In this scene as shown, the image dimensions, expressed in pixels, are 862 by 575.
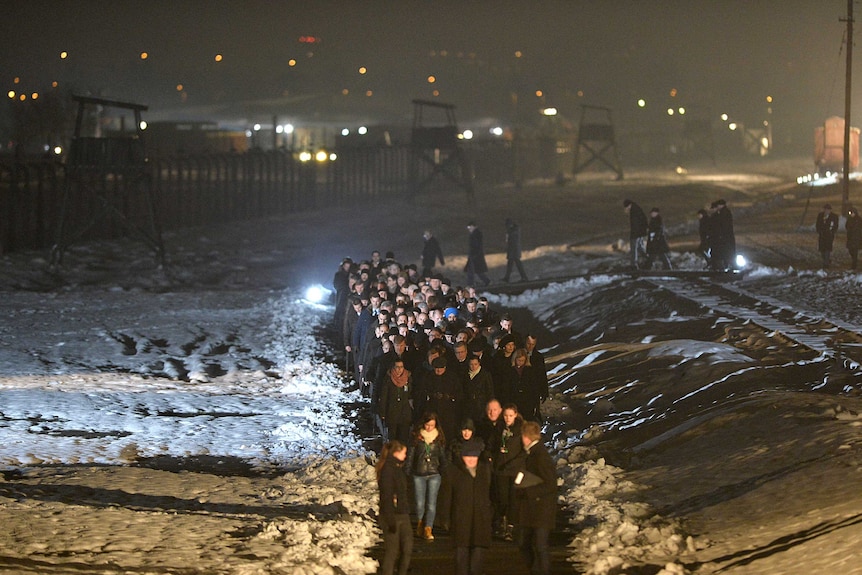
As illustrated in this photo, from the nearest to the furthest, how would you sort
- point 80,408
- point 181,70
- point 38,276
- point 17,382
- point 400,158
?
point 80,408
point 17,382
point 38,276
point 400,158
point 181,70

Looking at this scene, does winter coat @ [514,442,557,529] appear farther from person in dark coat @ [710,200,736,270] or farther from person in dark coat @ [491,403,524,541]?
person in dark coat @ [710,200,736,270]

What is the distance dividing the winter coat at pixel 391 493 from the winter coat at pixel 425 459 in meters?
0.59

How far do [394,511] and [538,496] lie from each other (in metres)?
1.08

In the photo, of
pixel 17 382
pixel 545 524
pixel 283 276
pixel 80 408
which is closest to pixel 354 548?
pixel 545 524

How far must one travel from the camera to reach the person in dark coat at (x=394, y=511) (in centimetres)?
824

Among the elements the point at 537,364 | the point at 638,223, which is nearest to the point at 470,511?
the point at 537,364

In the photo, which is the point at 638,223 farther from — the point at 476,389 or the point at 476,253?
the point at 476,389

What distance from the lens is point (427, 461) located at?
354 inches

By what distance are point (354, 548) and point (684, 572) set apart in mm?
2647

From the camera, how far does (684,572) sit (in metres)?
8.43

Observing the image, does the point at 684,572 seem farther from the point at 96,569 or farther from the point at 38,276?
the point at 38,276

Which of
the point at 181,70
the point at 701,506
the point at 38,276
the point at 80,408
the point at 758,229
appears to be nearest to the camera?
the point at 701,506

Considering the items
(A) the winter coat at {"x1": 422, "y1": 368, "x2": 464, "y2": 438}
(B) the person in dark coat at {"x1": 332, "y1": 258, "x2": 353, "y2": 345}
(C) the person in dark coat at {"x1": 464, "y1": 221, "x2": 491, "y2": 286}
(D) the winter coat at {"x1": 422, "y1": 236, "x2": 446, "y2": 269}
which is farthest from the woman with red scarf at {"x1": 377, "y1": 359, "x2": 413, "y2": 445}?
(D) the winter coat at {"x1": 422, "y1": 236, "x2": 446, "y2": 269}

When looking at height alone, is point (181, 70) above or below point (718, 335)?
above
